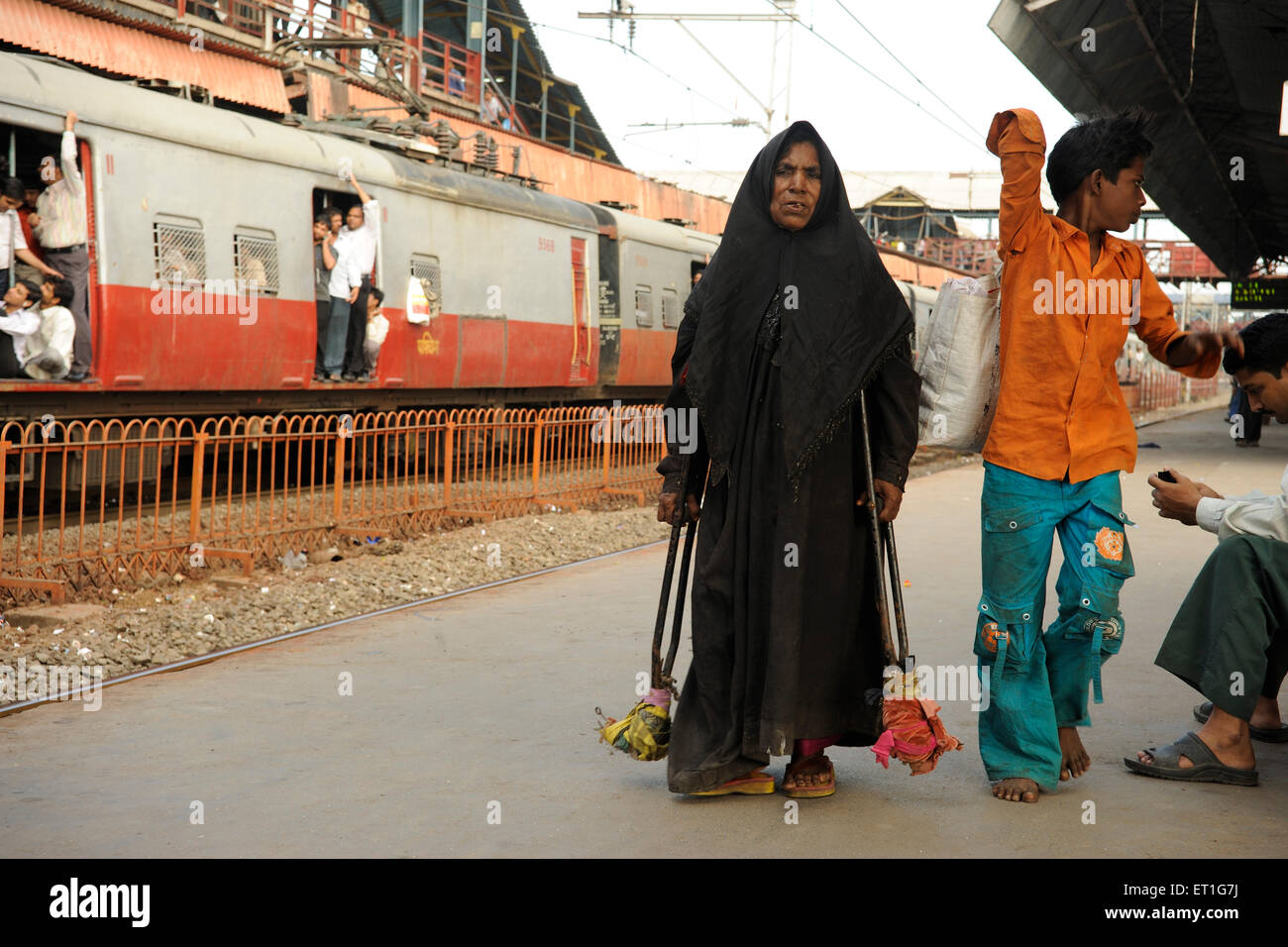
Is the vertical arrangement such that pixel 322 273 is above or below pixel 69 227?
below

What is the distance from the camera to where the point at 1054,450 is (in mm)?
3801

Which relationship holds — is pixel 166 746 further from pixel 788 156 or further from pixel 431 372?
pixel 431 372

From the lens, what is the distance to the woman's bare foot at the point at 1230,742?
12.9ft

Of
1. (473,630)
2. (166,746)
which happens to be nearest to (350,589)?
(473,630)

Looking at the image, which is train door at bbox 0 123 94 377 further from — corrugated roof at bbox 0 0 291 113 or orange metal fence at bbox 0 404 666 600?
corrugated roof at bbox 0 0 291 113

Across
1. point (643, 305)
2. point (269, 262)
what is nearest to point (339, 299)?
point (269, 262)

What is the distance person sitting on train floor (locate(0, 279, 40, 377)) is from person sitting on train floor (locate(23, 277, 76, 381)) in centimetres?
5

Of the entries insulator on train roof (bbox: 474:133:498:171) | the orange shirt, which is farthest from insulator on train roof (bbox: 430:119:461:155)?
the orange shirt

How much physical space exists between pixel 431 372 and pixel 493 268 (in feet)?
6.51

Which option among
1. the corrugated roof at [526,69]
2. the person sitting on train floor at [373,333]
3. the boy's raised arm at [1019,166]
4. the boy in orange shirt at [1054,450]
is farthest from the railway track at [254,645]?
the corrugated roof at [526,69]

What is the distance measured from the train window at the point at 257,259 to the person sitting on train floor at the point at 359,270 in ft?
3.50

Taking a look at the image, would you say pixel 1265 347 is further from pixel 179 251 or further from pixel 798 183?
pixel 179 251

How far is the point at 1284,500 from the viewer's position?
3916mm

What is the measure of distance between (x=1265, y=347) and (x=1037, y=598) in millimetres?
1097
